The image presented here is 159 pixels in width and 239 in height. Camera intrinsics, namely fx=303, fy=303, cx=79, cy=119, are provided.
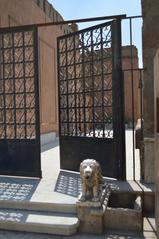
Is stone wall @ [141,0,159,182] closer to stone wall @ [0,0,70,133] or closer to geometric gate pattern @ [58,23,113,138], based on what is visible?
geometric gate pattern @ [58,23,113,138]

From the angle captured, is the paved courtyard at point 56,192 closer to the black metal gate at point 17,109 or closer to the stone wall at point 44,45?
the black metal gate at point 17,109

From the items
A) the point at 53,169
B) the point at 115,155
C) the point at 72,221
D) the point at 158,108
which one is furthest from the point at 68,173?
the point at 158,108

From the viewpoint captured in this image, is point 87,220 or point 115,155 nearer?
point 87,220

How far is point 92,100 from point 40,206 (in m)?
2.20

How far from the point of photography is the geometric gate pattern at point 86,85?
5.29 metres

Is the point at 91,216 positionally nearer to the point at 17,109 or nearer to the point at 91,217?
the point at 91,217

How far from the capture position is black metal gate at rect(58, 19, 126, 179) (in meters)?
5.08

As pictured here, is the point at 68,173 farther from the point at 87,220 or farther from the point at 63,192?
the point at 87,220

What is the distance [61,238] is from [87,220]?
396 mm

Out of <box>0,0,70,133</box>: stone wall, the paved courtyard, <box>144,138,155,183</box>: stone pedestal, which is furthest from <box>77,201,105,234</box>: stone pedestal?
<box>0,0,70,133</box>: stone wall

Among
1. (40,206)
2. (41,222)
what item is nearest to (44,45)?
(40,206)

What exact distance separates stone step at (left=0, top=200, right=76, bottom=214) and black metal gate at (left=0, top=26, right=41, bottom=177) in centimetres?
130

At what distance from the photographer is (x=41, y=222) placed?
380 cm

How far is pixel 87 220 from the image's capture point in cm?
381
